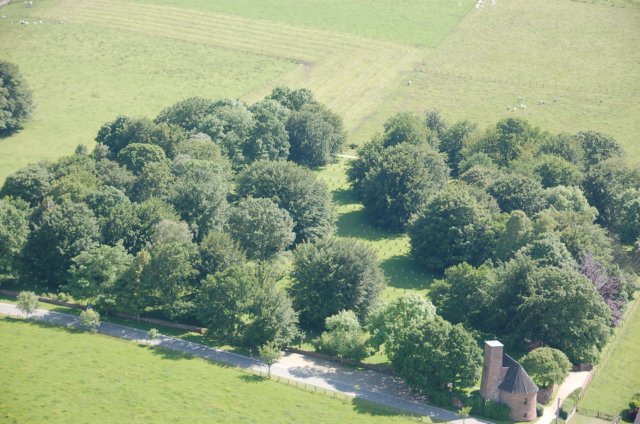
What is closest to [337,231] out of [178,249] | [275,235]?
[275,235]

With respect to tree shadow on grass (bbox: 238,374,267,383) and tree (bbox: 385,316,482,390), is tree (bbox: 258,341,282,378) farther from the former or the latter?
tree (bbox: 385,316,482,390)

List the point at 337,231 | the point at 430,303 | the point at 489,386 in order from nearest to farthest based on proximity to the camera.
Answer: the point at 489,386 < the point at 430,303 < the point at 337,231

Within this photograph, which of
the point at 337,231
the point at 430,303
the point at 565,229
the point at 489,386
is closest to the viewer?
the point at 489,386

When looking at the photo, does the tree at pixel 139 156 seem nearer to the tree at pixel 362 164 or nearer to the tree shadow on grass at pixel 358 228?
the tree shadow on grass at pixel 358 228

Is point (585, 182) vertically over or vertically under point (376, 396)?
over

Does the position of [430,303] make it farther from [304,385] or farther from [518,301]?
[304,385]
